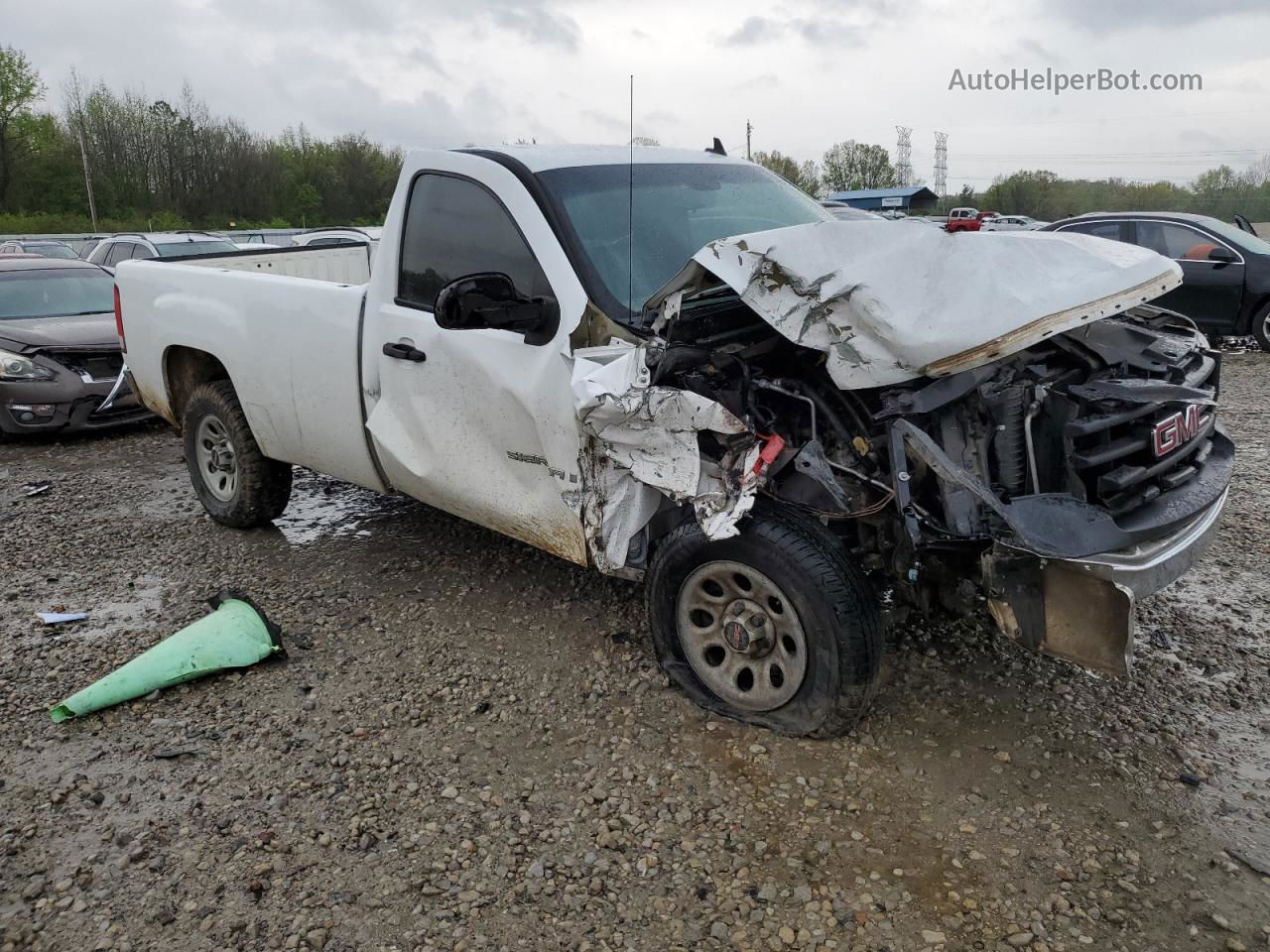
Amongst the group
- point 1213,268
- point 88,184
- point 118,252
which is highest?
point 88,184

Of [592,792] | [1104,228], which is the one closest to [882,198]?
[1104,228]

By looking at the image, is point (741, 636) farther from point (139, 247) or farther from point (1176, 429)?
point (139, 247)

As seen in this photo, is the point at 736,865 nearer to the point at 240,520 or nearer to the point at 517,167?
the point at 517,167

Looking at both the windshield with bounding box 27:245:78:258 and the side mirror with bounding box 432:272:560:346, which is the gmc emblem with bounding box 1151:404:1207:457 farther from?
the windshield with bounding box 27:245:78:258

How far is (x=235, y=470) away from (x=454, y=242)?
7.28 feet

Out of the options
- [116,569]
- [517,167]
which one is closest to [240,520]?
[116,569]

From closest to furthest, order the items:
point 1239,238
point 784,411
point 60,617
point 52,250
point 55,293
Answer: point 784,411 < point 60,617 < point 55,293 < point 1239,238 < point 52,250

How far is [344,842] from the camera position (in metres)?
2.76

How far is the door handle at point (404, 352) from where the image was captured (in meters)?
3.84

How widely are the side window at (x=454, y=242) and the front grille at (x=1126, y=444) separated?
1.87m

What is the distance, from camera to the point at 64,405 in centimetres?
767

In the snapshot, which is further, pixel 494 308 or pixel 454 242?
pixel 454 242

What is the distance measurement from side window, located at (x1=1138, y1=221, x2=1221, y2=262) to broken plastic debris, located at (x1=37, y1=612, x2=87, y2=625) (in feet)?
34.9

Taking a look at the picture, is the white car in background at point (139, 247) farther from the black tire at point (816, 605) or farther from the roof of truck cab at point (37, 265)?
the black tire at point (816, 605)
